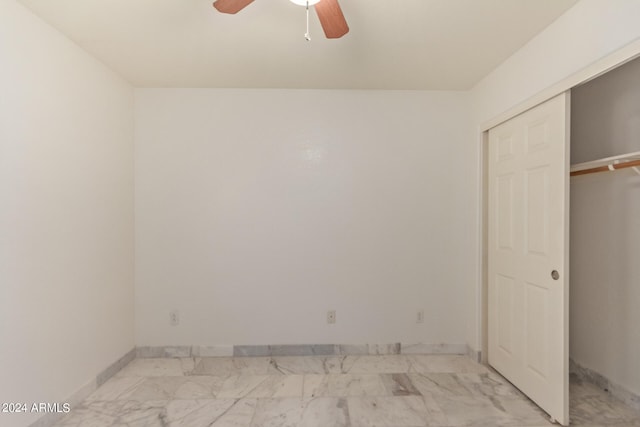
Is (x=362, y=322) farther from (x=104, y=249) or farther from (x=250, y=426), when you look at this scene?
(x=104, y=249)

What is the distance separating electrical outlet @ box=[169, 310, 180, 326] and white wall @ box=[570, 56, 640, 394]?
3.52 meters

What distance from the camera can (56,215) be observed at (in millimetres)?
2023

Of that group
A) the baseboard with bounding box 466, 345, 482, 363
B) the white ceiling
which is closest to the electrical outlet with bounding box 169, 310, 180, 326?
the white ceiling

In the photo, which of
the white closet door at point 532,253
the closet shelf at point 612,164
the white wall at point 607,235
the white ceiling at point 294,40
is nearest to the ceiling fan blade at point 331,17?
the white ceiling at point 294,40

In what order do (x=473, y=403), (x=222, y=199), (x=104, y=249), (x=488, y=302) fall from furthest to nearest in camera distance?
(x=222, y=199), (x=488, y=302), (x=104, y=249), (x=473, y=403)

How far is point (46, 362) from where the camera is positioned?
1935 millimetres

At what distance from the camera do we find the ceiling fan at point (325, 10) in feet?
4.76

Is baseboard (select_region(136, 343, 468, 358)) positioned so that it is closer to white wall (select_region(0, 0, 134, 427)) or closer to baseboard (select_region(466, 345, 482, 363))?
baseboard (select_region(466, 345, 482, 363))

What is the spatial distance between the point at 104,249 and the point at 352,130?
2414 mm

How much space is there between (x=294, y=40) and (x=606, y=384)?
343cm

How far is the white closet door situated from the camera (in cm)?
194

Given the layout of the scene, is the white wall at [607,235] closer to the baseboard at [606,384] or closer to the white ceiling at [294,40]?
the baseboard at [606,384]

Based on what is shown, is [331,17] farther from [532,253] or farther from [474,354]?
[474,354]

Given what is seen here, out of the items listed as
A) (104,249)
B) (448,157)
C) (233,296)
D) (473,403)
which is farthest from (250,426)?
(448,157)
